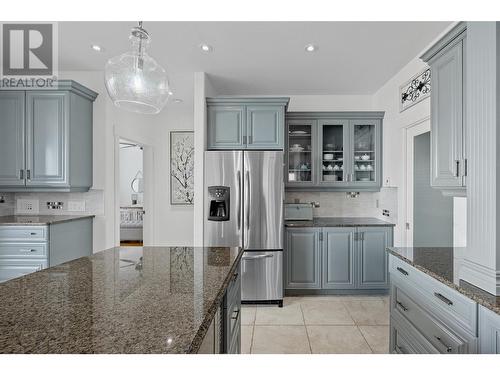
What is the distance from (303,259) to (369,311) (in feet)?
2.94

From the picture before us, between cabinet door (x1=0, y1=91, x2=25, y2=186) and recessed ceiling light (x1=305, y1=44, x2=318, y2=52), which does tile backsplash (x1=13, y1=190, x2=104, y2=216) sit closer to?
cabinet door (x1=0, y1=91, x2=25, y2=186)

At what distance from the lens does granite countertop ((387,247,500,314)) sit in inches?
49.7

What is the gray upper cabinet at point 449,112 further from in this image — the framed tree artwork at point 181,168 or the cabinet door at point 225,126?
the framed tree artwork at point 181,168

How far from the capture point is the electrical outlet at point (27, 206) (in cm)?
367

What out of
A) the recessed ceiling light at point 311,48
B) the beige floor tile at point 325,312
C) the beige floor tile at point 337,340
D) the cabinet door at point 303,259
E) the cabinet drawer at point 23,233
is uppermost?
the recessed ceiling light at point 311,48

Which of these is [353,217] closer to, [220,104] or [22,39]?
[220,104]

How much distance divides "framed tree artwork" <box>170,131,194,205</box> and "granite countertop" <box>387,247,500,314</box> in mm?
3782

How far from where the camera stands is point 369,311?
3.21 metres

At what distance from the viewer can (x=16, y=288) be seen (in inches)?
47.5

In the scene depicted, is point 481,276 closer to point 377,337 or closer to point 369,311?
point 377,337

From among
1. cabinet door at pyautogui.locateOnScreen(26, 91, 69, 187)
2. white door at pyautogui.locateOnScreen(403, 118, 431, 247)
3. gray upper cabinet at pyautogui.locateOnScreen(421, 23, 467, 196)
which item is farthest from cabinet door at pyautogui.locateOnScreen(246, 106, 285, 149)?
cabinet door at pyautogui.locateOnScreen(26, 91, 69, 187)

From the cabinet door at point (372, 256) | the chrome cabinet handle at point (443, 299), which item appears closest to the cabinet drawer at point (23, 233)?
the chrome cabinet handle at point (443, 299)

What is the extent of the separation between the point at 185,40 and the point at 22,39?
1.52m

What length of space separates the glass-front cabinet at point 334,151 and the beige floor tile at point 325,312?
1462 mm
